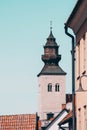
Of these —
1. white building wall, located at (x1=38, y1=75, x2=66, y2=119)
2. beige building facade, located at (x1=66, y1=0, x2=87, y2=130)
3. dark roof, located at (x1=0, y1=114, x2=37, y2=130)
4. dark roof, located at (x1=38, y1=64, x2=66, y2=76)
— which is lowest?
beige building facade, located at (x1=66, y1=0, x2=87, y2=130)

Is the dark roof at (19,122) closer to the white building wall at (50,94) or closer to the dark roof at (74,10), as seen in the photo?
the dark roof at (74,10)

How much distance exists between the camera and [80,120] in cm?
1909

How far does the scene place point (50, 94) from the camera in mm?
108312

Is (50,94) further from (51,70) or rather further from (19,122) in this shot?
(19,122)

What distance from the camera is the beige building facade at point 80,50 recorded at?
16.5 m

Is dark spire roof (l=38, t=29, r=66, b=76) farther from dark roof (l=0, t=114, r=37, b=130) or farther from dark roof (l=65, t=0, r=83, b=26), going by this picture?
dark roof (l=65, t=0, r=83, b=26)

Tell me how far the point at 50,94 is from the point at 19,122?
62.2 metres

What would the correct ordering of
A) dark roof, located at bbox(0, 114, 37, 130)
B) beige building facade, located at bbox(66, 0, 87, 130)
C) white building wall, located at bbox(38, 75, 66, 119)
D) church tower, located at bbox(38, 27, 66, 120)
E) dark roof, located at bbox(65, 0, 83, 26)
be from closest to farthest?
dark roof, located at bbox(65, 0, 83, 26) → beige building facade, located at bbox(66, 0, 87, 130) → dark roof, located at bbox(0, 114, 37, 130) → white building wall, located at bbox(38, 75, 66, 119) → church tower, located at bbox(38, 27, 66, 120)

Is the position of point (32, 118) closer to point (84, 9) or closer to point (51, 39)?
point (84, 9)

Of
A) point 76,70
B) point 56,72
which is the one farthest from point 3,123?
point 56,72

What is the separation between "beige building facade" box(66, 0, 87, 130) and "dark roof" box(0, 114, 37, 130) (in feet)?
84.1

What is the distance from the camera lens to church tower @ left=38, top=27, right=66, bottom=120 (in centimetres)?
10638

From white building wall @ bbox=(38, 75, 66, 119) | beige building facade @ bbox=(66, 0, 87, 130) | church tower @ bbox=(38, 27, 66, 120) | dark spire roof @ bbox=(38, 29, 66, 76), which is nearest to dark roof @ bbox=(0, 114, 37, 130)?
beige building facade @ bbox=(66, 0, 87, 130)

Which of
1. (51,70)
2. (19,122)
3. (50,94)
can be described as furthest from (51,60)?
(19,122)
